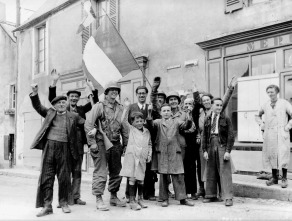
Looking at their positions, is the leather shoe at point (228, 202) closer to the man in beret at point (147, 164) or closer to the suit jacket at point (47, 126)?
the man in beret at point (147, 164)

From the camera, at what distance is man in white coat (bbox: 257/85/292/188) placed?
6332mm

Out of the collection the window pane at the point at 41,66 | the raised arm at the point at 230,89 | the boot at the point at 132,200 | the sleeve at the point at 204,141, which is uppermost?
the window pane at the point at 41,66

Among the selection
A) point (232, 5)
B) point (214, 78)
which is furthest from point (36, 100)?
point (232, 5)

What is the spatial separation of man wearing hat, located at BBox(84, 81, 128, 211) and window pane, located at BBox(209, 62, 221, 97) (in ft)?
11.4

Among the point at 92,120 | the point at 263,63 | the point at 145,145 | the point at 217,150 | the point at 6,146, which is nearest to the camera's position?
the point at 92,120

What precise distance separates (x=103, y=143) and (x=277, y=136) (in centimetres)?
302

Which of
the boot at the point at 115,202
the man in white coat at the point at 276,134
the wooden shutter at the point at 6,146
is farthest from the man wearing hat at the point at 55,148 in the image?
the wooden shutter at the point at 6,146

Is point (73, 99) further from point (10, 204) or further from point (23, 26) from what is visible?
point (23, 26)

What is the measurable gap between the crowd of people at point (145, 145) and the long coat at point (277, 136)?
16 millimetres

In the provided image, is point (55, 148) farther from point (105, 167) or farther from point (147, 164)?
point (147, 164)

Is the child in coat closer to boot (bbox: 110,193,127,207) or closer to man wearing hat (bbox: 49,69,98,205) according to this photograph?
boot (bbox: 110,193,127,207)

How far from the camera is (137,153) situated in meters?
5.68

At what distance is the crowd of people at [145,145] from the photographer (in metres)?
5.41

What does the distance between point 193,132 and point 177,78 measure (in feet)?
11.7
